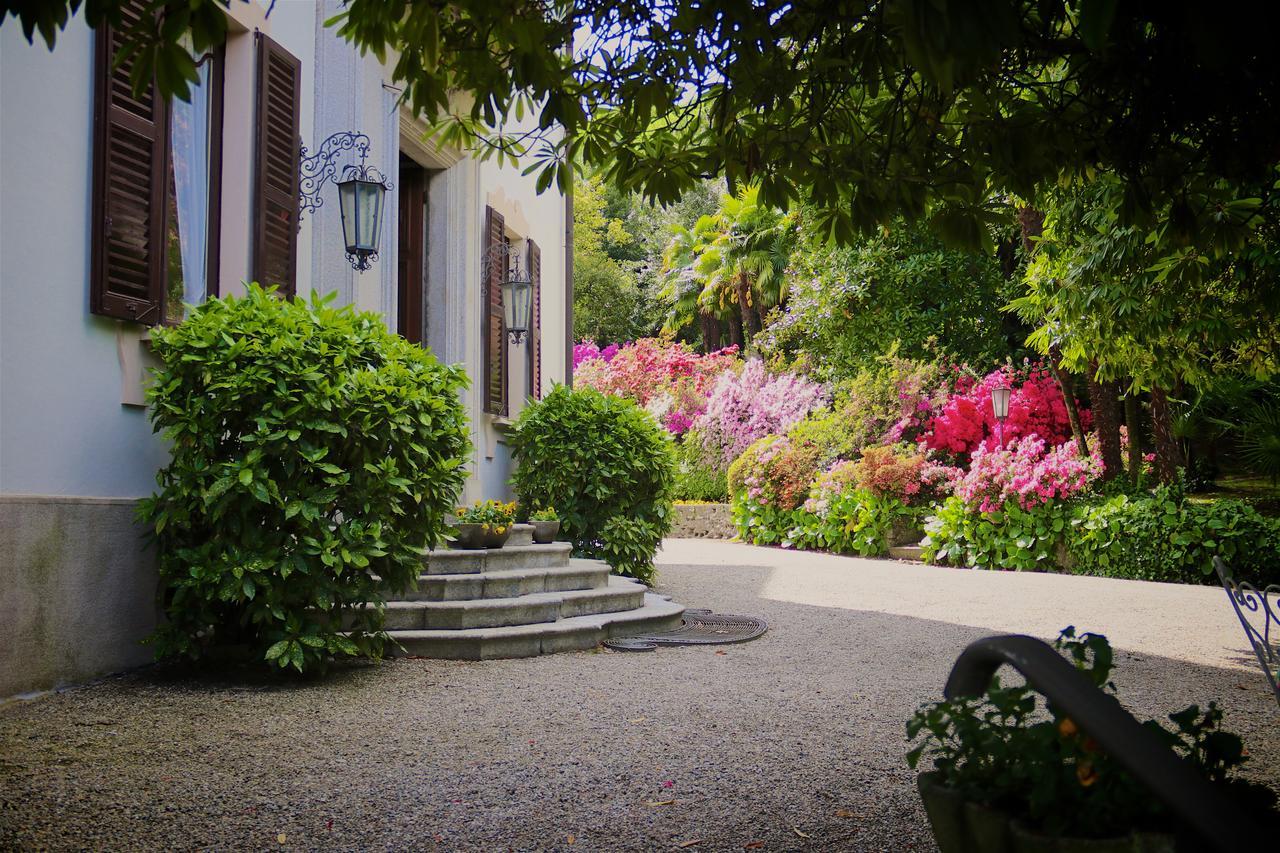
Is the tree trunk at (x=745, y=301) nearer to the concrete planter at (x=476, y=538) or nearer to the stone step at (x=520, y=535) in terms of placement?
the stone step at (x=520, y=535)

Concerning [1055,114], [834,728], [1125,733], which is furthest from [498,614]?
[1125,733]

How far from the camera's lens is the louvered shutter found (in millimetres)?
9352

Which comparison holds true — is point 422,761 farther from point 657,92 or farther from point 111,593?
point 657,92

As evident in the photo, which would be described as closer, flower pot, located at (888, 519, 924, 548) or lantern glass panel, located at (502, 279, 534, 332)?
lantern glass panel, located at (502, 279, 534, 332)

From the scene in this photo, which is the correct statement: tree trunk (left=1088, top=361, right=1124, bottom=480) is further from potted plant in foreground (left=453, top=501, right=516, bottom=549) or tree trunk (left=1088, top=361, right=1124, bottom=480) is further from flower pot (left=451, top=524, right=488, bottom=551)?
flower pot (left=451, top=524, right=488, bottom=551)

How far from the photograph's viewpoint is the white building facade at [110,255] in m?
4.35

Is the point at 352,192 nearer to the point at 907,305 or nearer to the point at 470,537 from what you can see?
the point at 470,537

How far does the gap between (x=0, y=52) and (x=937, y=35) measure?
4429 mm

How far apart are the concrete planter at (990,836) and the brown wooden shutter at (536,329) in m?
8.94

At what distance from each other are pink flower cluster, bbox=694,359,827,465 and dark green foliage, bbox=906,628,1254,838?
15177 millimetres

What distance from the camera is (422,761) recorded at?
12.0 feet

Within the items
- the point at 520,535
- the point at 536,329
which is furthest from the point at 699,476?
the point at 520,535

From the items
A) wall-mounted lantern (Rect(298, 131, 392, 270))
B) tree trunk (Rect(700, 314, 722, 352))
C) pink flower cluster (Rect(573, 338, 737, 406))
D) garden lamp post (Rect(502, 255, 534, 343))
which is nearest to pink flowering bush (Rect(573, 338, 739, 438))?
pink flower cluster (Rect(573, 338, 737, 406))

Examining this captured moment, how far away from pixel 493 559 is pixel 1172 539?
726 centimetres
